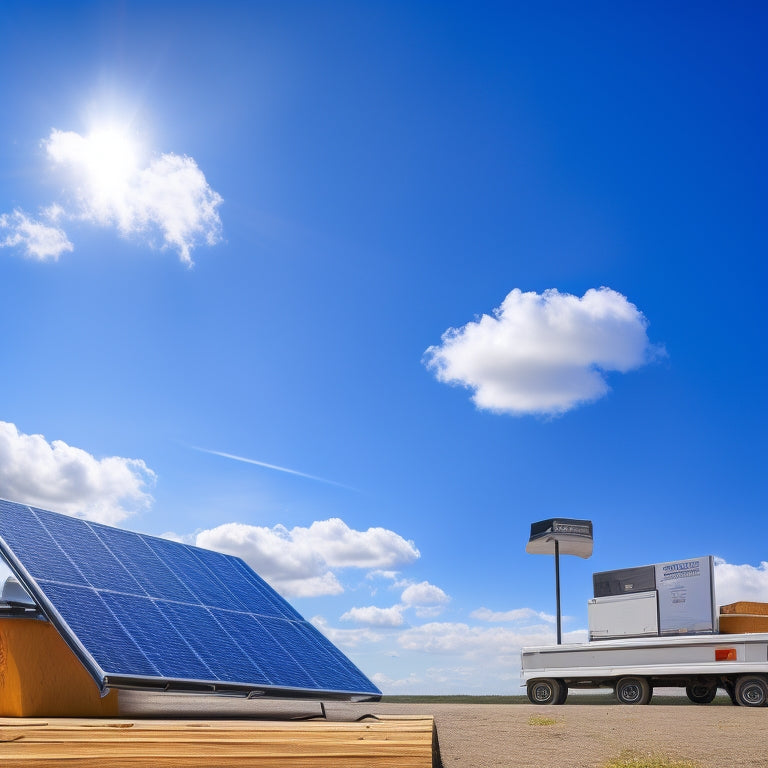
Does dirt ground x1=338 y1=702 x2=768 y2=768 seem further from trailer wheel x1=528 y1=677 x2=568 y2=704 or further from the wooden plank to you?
trailer wheel x1=528 y1=677 x2=568 y2=704

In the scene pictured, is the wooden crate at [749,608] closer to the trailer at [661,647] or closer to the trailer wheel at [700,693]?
the trailer at [661,647]

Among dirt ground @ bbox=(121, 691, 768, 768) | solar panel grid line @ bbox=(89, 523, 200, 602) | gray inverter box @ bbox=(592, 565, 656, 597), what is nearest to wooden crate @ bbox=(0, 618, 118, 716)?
dirt ground @ bbox=(121, 691, 768, 768)

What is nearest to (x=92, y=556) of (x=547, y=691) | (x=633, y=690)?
(x=633, y=690)

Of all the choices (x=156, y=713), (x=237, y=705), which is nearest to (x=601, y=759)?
(x=237, y=705)

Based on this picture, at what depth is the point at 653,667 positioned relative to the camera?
22719 millimetres

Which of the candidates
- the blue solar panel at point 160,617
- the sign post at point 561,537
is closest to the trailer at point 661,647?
the sign post at point 561,537

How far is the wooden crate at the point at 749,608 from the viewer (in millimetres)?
23312

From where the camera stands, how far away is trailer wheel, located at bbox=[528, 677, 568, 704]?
2491cm

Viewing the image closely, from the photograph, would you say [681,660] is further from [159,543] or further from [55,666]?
[55,666]

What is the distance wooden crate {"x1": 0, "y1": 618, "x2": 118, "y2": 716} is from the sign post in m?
26.2

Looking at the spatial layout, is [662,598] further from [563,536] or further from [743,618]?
[563,536]

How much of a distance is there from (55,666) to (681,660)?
20.1m

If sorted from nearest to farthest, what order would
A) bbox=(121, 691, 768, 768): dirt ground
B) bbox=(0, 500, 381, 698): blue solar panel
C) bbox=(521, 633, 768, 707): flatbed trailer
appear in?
1. bbox=(0, 500, 381, 698): blue solar panel
2. bbox=(121, 691, 768, 768): dirt ground
3. bbox=(521, 633, 768, 707): flatbed trailer

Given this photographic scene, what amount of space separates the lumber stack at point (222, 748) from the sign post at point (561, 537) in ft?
93.0
